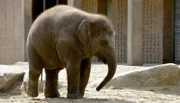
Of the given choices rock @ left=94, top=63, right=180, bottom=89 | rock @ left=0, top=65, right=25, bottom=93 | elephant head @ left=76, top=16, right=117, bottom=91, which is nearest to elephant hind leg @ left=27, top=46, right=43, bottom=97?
elephant head @ left=76, top=16, right=117, bottom=91

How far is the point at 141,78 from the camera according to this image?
930 cm

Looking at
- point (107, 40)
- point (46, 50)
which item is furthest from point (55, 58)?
point (107, 40)

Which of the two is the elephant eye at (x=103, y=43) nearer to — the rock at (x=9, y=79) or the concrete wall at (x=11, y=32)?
the rock at (x=9, y=79)

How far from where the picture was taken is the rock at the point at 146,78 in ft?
30.2

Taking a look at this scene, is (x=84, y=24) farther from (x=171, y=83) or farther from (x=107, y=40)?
(x=171, y=83)

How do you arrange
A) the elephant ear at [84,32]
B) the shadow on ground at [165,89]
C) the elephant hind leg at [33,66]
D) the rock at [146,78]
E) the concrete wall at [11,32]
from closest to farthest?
the elephant ear at [84,32] < the elephant hind leg at [33,66] < the shadow on ground at [165,89] < the rock at [146,78] < the concrete wall at [11,32]

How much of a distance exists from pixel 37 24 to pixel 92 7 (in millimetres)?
12809

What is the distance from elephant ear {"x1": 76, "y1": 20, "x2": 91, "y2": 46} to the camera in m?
6.31

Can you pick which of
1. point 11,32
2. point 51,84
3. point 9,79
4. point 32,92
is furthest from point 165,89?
point 11,32

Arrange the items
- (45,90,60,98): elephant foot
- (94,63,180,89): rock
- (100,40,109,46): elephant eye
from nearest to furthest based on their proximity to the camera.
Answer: (100,40,109,46): elephant eye
(45,90,60,98): elephant foot
(94,63,180,89): rock

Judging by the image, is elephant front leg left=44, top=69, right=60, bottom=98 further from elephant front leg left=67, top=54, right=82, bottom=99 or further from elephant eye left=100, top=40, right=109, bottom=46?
elephant eye left=100, top=40, right=109, bottom=46

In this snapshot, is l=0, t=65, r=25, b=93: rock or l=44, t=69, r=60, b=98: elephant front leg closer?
l=44, t=69, r=60, b=98: elephant front leg

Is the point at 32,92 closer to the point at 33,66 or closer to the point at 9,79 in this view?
the point at 33,66

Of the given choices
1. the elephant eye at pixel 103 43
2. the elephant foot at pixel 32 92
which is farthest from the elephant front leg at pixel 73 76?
the elephant foot at pixel 32 92
